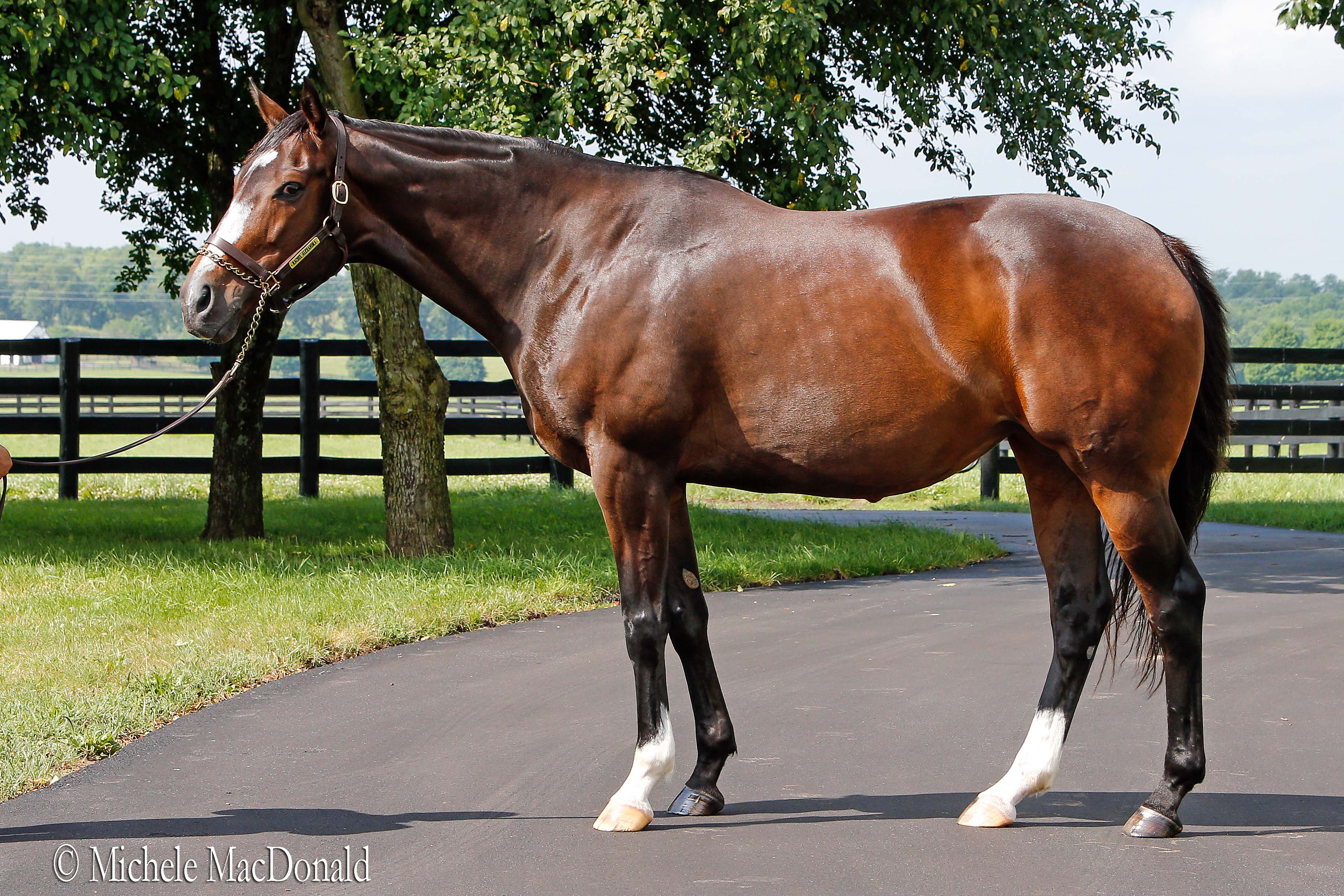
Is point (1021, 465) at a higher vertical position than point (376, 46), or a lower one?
lower

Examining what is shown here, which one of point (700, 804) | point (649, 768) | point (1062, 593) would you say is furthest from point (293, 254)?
point (1062, 593)

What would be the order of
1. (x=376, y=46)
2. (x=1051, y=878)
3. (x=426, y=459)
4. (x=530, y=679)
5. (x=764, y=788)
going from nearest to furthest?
1. (x=1051, y=878)
2. (x=764, y=788)
3. (x=530, y=679)
4. (x=376, y=46)
5. (x=426, y=459)

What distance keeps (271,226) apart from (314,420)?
35.9 ft

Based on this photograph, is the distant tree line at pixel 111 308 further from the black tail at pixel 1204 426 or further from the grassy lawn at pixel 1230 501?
the black tail at pixel 1204 426

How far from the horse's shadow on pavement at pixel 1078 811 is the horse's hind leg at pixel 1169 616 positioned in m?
0.15

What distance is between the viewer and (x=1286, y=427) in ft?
52.9

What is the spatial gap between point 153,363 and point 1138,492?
98.7 m

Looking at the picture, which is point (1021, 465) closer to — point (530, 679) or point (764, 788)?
point (764, 788)

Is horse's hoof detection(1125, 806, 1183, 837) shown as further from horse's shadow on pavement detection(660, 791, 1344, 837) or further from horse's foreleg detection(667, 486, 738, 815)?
horse's foreleg detection(667, 486, 738, 815)

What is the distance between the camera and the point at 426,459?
9.79m

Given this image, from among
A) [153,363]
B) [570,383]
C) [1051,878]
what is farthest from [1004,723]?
[153,363]

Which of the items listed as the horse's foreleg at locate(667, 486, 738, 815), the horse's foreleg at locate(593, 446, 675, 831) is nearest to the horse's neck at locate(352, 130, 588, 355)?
the horse's foreleg at locate(593, 446, 675, 831)

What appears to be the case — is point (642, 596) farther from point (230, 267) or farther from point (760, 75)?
point (760, 75)

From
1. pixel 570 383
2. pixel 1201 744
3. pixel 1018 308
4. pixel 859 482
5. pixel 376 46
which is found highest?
pixel 376 46
